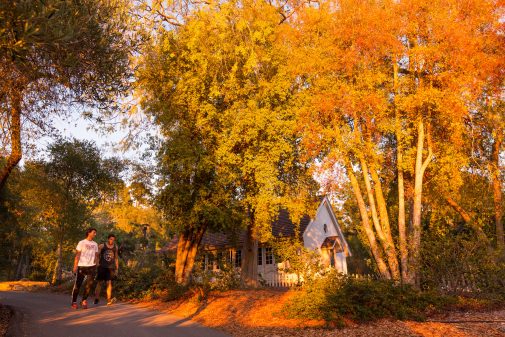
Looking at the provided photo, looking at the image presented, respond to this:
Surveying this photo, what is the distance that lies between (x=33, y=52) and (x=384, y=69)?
1291 centimetres

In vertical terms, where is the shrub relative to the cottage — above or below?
below

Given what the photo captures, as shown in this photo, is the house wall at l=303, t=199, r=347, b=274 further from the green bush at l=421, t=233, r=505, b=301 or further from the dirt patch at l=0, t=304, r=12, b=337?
the dirt patch at l=0, t=304, r=12, b=337

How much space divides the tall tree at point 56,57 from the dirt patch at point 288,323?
6516 millimetres

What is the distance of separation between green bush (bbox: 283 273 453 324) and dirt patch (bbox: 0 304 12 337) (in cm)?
634

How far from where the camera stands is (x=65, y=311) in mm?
11008

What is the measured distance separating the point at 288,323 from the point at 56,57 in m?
8.14

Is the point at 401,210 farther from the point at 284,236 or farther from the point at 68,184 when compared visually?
the point at 68,184

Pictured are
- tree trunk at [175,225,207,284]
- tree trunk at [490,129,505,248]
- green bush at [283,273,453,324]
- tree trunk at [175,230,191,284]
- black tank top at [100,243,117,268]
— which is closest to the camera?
green bush at [283,273,453,324]

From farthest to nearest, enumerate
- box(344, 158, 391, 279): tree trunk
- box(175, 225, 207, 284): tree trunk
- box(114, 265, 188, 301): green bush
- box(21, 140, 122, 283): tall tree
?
box(21, 140, 122, 283): tall tree
box(175, 225, 207, 284): tree trunk
box(114, 265, 188, 301): green bush
box(344, 158, 391, 279): tree trunk

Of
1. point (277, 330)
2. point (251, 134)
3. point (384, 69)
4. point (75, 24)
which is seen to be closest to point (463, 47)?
point (384, 69)

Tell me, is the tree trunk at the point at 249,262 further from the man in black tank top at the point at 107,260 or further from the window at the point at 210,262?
the man in black tank top at the point at 107,260

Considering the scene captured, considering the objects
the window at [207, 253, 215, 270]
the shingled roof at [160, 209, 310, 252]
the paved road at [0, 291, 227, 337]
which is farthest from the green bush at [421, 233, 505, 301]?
the window at [207, 253, 215, 270]

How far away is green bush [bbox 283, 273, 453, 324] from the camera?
33.0 feet

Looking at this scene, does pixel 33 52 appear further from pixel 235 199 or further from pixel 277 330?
pixel 235 199
